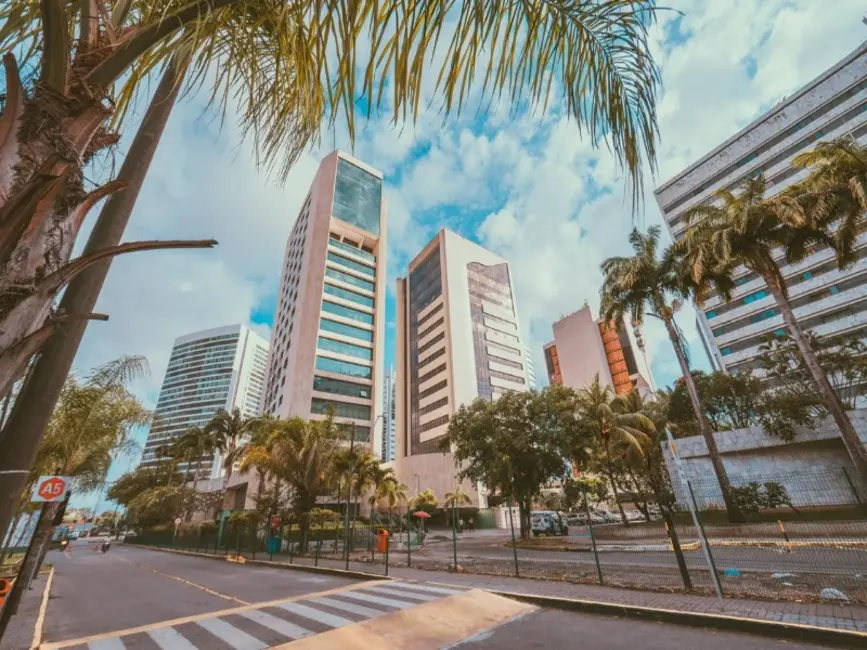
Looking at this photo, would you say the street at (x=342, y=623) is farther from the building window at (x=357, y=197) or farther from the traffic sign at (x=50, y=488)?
the building window at (x=357, y=197)

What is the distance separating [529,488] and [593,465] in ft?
32.9

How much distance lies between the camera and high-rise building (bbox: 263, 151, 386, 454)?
46156 millimetres

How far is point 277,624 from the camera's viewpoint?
679cm

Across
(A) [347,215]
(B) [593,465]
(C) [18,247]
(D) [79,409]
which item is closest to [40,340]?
(C) [18,247]

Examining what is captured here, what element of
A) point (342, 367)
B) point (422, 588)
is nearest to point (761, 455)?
point (422, 588)

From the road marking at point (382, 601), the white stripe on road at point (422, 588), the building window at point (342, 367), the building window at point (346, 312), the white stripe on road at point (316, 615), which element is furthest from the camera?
the building window at point (346, 312)

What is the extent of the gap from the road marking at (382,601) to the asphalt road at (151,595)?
1.93 m

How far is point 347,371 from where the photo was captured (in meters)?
48.5

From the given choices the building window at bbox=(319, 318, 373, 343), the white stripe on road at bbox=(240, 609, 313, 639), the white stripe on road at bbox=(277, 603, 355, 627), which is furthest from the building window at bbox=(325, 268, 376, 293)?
the white stripe on road at bbox=(240, 609, 313, 639)

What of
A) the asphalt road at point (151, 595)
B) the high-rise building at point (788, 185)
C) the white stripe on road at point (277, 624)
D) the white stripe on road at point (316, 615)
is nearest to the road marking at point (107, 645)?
the asphalt road at point (151, 595)

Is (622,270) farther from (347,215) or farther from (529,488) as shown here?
(347,215)

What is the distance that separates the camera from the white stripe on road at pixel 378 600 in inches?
305

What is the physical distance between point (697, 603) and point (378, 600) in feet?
20.2

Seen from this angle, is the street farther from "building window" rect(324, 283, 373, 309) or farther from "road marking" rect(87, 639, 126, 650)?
"building window" rect(324, 283, 373, 309)
